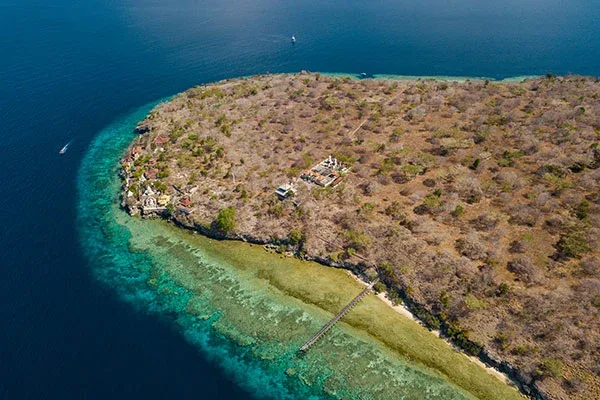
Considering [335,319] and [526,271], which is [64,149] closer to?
[335,319]

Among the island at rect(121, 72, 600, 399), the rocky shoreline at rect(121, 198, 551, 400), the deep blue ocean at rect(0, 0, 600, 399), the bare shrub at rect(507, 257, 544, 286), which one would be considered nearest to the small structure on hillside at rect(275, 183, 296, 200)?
the island at rect(121, 72, 600, 399)

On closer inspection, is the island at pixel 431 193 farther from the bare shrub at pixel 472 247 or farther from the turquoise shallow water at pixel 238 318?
the turquoise shallow water at pixel 238 318

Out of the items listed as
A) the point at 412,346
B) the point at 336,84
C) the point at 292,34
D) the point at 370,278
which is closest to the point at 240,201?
the point at 370,278

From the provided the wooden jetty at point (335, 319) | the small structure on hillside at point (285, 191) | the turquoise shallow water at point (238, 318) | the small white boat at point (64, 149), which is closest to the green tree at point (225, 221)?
the turquoise shallow water at point (238, 318)

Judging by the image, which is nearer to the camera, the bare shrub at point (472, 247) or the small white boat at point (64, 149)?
the bare shrub at point (472, 247)

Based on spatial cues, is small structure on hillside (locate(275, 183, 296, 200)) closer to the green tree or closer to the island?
the island

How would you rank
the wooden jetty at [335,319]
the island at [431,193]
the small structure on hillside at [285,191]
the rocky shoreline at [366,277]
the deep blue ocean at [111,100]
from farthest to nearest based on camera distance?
the small structure on hillside at [285,191], the wooden jetty at [335,319], the deep blue ocean at [111,100], the island at [431,193], the rocky shoreline at [366,277]
